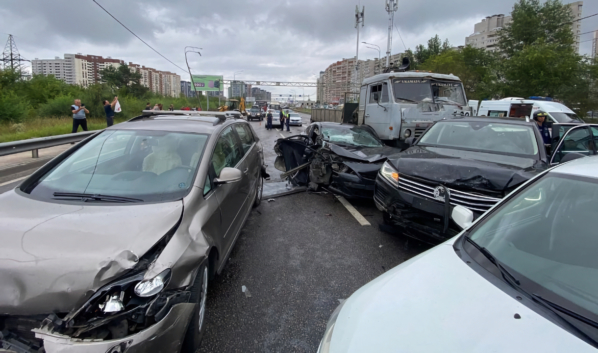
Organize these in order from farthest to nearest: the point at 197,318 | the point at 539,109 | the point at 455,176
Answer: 1. the point at 539,109
2. the point at 455,176
3. the point at 197,318

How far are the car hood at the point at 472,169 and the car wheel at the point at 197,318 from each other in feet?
9.33

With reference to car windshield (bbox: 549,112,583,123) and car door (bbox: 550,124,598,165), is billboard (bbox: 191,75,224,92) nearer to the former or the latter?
car windshield (bbox: 549,112,583,123)

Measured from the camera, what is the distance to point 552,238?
6.46ft

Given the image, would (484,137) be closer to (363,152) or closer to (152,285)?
(363,152)

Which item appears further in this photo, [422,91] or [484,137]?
[422,91]

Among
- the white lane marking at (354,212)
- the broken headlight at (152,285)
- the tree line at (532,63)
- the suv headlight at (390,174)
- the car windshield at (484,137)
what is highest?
the tree line at (532,63)

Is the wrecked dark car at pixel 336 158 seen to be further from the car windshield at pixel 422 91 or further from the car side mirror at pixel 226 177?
the car side mirror at pixel 226 177

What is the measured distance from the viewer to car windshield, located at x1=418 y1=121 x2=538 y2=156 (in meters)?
5.03

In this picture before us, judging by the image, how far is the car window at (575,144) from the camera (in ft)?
19.2

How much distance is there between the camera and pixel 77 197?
106 inches

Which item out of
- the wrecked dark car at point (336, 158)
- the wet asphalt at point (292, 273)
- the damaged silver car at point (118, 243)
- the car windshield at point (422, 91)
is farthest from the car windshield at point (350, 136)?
the damaged silver car at point (118, 243)

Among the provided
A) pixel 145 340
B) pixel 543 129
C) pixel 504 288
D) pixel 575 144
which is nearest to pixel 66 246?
pixel 145 340

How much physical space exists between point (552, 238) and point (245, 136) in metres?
4.28

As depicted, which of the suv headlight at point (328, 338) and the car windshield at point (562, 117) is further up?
the car windshield at point (562, 117)
